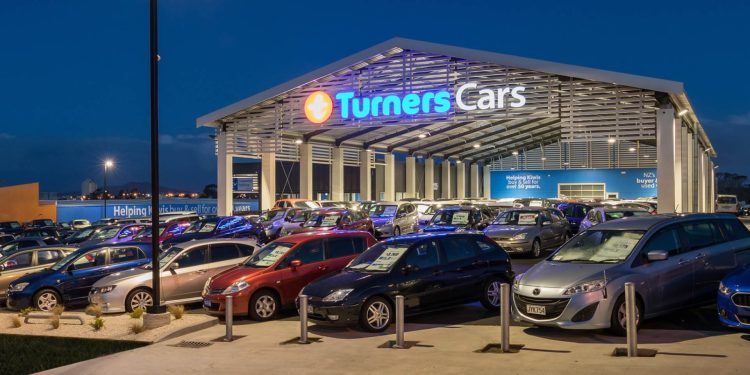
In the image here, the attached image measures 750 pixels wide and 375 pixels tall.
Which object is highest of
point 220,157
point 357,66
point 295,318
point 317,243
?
point 357,66

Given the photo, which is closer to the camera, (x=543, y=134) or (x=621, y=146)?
(x=543, y=134)

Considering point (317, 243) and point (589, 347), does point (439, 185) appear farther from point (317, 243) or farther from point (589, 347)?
point (589, 347)

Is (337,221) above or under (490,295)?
above

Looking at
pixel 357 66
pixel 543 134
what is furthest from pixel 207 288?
pixel 543 134

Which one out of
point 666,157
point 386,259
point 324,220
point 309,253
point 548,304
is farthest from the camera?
point 666,157

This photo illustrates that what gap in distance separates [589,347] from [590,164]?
174 ft

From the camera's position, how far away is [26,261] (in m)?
18.6

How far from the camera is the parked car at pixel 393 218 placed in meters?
30.2

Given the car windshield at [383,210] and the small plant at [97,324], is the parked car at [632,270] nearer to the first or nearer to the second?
the small plant at [97,324]

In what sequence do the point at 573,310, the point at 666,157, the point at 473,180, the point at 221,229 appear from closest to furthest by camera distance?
the point at 573,310 < the point at 221,229 < the point at 666,157 < the point at 473,180

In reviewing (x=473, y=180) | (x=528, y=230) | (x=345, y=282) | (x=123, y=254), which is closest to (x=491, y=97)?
(x=528, y=230)

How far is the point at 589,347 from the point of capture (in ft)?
30.2

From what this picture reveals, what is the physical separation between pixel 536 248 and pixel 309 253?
9764 millimetres

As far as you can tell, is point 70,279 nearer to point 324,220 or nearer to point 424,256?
point 424,256
